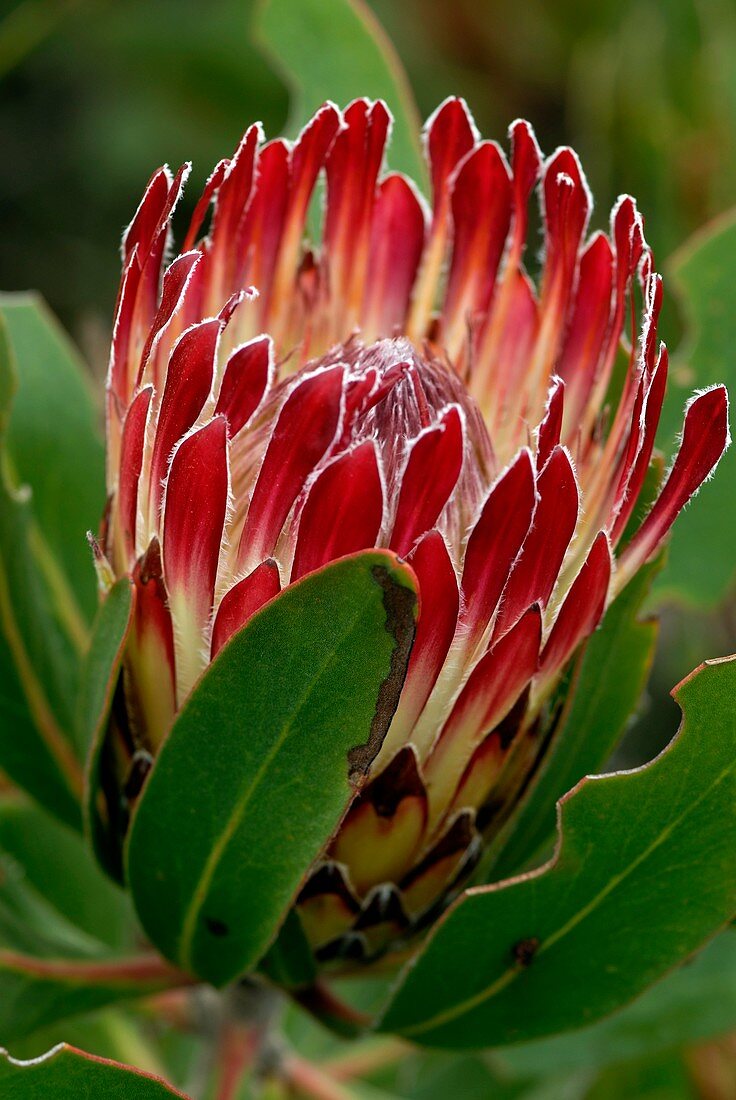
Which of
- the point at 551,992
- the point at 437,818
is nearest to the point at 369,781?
the point at 437,818

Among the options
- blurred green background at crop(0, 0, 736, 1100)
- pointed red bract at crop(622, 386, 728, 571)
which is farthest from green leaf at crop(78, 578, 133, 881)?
blurred green background at crop(0, 0, 736, 1100)

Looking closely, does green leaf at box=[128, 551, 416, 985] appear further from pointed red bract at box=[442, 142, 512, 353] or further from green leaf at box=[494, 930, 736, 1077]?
green leaf at box=[494, 930, 736, 1077]

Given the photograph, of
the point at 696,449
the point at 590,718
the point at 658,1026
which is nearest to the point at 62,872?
the point at 658,1026

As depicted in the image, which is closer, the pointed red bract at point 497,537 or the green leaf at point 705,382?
the pointed red bract at point 497,537

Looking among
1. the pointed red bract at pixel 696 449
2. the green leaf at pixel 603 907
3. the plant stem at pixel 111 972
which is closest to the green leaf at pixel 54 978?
the plant stem at pixel 111 972

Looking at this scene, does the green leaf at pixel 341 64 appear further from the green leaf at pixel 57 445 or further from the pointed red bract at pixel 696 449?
the pointed red bract at pixel 696 449

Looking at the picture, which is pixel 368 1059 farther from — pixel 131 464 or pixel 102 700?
pixel 131 464
